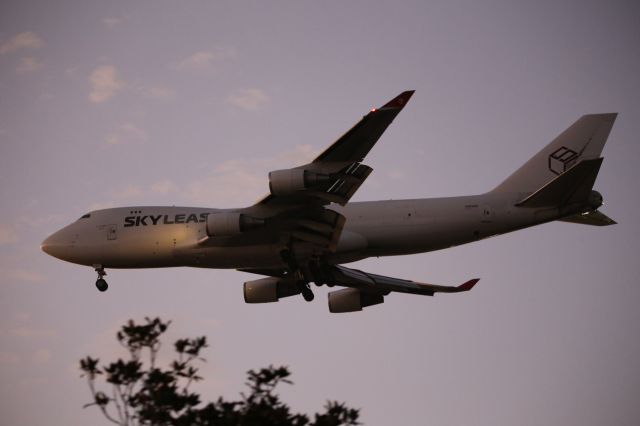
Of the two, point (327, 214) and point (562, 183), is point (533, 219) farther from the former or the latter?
point (327, 214)

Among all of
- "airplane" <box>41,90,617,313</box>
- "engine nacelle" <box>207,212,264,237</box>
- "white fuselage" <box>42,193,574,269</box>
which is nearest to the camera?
"airplane" <box>41,90,617,313</box>

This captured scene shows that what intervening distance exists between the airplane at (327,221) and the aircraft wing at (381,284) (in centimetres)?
60

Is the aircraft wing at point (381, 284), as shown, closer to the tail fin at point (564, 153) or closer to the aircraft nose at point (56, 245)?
the tail fin at point (564, 153)

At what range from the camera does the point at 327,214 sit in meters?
30.7

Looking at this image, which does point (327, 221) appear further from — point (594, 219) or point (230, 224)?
point (594, 219)

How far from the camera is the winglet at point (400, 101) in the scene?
2480 centimetres

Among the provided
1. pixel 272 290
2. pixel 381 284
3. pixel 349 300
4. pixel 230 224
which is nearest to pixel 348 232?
pixel 230 224

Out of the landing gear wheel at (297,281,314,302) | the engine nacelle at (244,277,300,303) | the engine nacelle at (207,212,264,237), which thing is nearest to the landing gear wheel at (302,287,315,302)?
the landing gear wheel at (297,281,314,302)

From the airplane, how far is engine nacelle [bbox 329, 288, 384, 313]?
10.3ft

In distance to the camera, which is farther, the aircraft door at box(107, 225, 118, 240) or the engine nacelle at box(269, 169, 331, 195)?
the aircraft door at box(107, 225, 118, 240)

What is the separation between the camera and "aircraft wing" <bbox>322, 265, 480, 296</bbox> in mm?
36219

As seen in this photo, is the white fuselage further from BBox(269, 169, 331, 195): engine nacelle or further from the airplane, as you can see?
BBox(269, 169, 331, 195): engine nacelle

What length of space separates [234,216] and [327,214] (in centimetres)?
346

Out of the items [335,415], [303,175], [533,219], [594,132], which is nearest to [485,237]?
[533,219]
